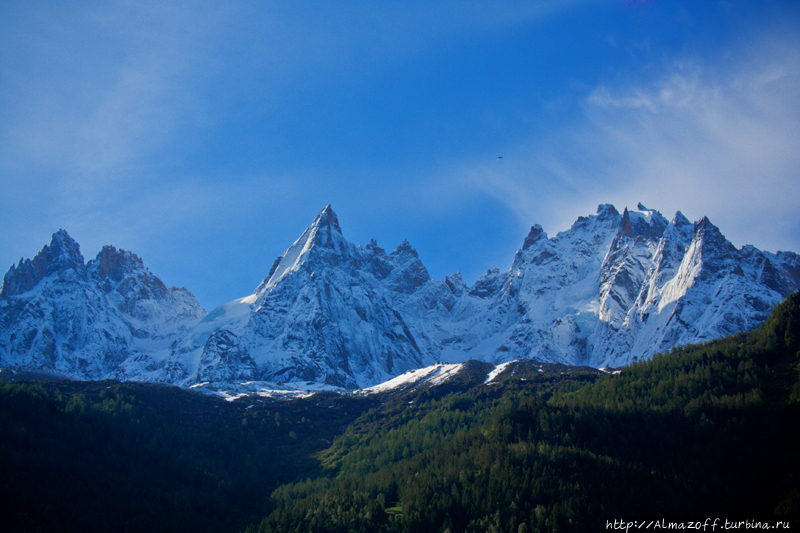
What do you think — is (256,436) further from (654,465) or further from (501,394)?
(654,465)

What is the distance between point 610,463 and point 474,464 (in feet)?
84.1

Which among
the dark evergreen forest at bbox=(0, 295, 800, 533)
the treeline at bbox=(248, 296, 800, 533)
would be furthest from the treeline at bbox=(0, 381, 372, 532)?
the treeline at bbox=(248, 296, 800, 533)

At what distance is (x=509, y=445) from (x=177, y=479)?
7884 centimetres

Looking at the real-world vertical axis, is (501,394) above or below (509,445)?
above

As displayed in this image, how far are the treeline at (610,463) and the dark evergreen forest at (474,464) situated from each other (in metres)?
0.32

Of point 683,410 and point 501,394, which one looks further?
point 501,394

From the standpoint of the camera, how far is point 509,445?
113000mm

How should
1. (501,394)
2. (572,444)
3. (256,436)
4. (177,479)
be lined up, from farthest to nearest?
(501,394) → (256,436) → (177,479) → (572,444)

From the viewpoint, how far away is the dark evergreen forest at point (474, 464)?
3787 inches

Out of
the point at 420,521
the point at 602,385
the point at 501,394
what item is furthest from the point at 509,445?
the point at 501,394

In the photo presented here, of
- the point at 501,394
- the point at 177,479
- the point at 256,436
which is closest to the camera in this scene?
the point at 177,479

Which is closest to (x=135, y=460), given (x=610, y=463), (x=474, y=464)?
(x=474, y=464)

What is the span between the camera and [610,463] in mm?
103812

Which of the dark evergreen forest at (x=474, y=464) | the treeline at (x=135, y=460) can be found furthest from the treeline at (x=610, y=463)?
the treeline at (x=135, y=460)
